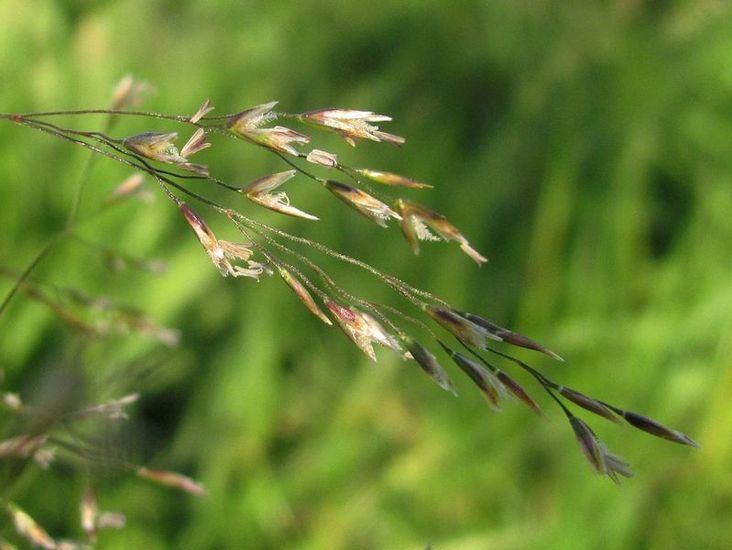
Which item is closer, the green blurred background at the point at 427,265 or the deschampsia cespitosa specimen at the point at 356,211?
the deschampsia cespitosa specimen at the point at 356,211

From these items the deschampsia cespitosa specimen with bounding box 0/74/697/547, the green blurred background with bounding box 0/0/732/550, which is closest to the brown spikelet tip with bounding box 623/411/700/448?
the deschampsia cespitosa specimen with bounding box 0/74/697/547

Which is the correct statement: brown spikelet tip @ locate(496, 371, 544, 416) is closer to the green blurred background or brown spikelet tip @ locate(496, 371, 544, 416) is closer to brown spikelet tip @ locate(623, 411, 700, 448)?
brown spikelet tip @ locate(623, 411, 700, 448)

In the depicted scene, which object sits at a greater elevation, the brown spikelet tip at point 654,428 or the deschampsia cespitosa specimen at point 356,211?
the deschampsia cespitosa specimen at point 356,211

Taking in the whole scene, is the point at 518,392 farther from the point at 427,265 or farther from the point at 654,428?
the point at 427,265

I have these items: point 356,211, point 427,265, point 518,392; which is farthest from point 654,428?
point 427,265

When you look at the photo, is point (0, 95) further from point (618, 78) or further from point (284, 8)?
point (618, 78)

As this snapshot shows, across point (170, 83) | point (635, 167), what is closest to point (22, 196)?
point (170, 83)

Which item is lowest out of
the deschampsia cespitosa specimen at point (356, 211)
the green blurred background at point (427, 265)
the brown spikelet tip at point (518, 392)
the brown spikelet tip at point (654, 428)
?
the green blurred background at point (427, 265)

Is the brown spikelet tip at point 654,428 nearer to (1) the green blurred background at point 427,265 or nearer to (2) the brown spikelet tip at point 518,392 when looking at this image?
(2) the brown spikelet tip at point 518,392

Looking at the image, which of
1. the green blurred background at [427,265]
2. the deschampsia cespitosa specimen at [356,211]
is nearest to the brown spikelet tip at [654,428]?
the deschampsia cespitosa specimen at [356,211]
